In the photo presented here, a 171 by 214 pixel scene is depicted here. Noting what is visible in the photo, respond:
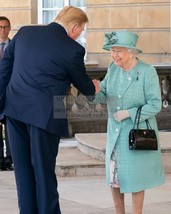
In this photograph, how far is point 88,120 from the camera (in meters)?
→ 13.7

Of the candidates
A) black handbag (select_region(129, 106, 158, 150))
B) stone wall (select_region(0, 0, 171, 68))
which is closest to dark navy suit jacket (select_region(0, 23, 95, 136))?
black handbag (select_region(129, 106, 158, 150))

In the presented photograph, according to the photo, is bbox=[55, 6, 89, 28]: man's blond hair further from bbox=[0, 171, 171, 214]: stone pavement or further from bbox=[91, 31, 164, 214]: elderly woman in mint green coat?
bbox=[0, 171, 171, 214]: stone pavement

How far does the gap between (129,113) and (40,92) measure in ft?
2.50

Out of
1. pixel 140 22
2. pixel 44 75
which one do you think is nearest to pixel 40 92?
pixel 44 75

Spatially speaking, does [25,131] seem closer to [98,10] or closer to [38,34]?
[38,34]

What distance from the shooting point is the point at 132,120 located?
21.1 ft

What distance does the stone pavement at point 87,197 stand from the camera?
25.9ft

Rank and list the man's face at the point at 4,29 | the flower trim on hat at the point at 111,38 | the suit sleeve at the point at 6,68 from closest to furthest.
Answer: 1. the suit sleeve at the point at 6,68
2. the flower trim on hat at the point at 111,38
3. the man's face at the point at 4,29

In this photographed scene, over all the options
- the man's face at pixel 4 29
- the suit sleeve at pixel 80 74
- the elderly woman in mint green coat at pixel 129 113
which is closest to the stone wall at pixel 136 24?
the man's face at pixel 4 29

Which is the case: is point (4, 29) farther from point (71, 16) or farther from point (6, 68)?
point (71, 16)

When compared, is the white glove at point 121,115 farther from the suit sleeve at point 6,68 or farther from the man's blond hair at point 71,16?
the suit sleeve at point 6,68

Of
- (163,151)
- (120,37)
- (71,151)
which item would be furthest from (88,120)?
(120,37)

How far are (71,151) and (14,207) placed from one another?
3.27 metres

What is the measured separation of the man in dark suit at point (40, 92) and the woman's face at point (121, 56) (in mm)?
312
